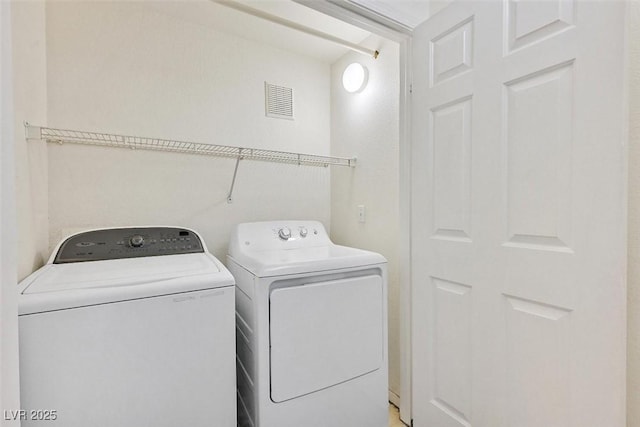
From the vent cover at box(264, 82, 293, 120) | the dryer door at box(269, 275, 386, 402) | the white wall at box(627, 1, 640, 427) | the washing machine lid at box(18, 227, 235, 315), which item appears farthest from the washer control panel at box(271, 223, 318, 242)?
the white wall at box(627, 1, 640, 427)

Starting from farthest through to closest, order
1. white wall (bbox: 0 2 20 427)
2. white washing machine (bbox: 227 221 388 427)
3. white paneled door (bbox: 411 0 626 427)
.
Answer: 1. white washing machine (bbox: 227 221 388 427)
2. white paneled door (bbox: 411 0 626 427)
3. white wall (bbox: 0 2 20 427)

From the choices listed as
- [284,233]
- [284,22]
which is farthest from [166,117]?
[284,233]

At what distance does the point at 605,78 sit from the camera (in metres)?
0.90

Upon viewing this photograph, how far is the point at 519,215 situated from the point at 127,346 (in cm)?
153

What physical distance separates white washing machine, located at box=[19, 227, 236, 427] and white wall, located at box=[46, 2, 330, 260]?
1.87ft

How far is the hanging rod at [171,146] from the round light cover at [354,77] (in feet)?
1.71

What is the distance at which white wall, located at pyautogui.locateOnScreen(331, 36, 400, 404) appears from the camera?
6.18 feet

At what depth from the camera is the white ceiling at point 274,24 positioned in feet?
5.87

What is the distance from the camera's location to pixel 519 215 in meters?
1.13

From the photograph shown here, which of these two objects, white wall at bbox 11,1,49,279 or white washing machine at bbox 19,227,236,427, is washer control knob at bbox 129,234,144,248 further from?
white wall at bbox 11,1,49,279

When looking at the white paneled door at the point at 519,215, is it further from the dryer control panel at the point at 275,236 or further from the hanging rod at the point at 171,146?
the hanging rod at the point at 171,146

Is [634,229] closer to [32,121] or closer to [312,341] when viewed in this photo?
[312,341]

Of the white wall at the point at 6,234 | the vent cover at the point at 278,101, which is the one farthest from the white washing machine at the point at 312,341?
the vent cover at the point at 278,101

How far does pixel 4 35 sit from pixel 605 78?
1.55 m
